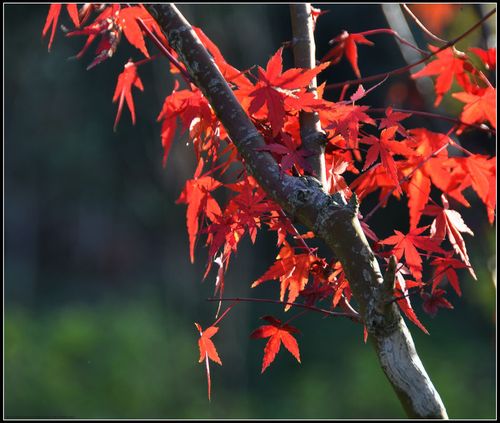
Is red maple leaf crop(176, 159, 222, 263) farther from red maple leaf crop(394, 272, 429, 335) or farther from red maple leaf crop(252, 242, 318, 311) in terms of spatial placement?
red maple leaf crop(394, 272, 429, 335)

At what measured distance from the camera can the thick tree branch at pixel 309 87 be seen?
78 cm

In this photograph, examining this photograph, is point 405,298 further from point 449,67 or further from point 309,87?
point 449,67

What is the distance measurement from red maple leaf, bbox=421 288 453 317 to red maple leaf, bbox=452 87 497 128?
320mm

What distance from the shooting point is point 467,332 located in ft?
13.0

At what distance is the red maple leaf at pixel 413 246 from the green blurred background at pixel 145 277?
1346 mm

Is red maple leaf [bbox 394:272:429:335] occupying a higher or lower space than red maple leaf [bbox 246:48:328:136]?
lower


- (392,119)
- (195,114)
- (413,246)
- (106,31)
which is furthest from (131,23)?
(413,246)

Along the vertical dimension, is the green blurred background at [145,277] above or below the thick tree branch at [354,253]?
below

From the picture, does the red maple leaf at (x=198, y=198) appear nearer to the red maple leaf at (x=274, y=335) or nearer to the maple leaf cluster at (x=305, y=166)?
the maple leaf cluster at (x=305, y=166)

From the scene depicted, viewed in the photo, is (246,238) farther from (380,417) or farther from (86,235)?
(86,235)

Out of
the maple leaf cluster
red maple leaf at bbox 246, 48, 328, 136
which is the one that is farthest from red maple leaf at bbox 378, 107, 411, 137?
red maple leaf at bbox 246, 48, 328, 136

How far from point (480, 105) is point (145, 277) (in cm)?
389

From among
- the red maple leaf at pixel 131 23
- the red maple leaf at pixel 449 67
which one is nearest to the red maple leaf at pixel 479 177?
the red maple leaf at pixel 449 67

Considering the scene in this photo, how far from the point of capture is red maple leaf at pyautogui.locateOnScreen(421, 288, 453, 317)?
758 millimetres
